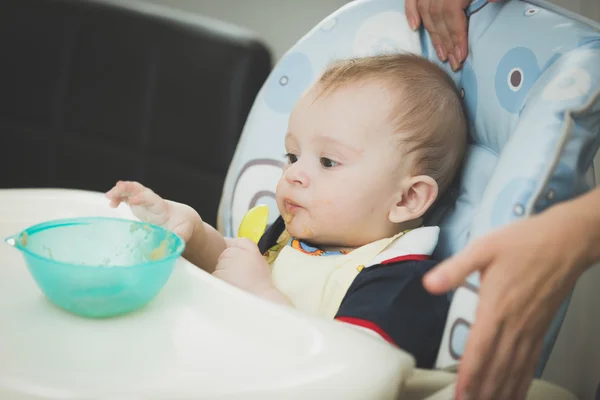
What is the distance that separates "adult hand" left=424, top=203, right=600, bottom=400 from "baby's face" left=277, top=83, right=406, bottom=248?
29 cm

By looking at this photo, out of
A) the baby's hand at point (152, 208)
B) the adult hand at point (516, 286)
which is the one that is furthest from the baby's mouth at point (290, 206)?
the adult hand at point (516, 286)

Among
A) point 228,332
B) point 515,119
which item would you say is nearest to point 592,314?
point 515,119

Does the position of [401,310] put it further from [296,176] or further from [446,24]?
[446,24]

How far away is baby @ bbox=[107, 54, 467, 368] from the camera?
29.5 inches

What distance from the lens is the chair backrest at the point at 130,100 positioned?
4.47ft

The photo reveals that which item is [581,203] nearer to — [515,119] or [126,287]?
[515,119]

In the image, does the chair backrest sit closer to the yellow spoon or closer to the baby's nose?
the yellow spoon

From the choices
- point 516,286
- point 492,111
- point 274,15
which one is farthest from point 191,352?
point 274,15

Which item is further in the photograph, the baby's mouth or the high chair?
the baby's mouth

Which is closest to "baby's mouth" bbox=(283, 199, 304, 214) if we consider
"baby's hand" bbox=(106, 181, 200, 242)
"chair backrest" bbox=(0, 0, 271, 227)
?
"baby's hand" bbox=(106, 181, 200, 242)

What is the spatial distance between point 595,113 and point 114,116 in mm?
1025

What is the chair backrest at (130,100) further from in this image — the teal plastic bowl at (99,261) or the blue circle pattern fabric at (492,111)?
the teal plastic bowl at (99,261)

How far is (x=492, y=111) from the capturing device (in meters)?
0.77

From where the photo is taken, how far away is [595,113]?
26.1 inches
